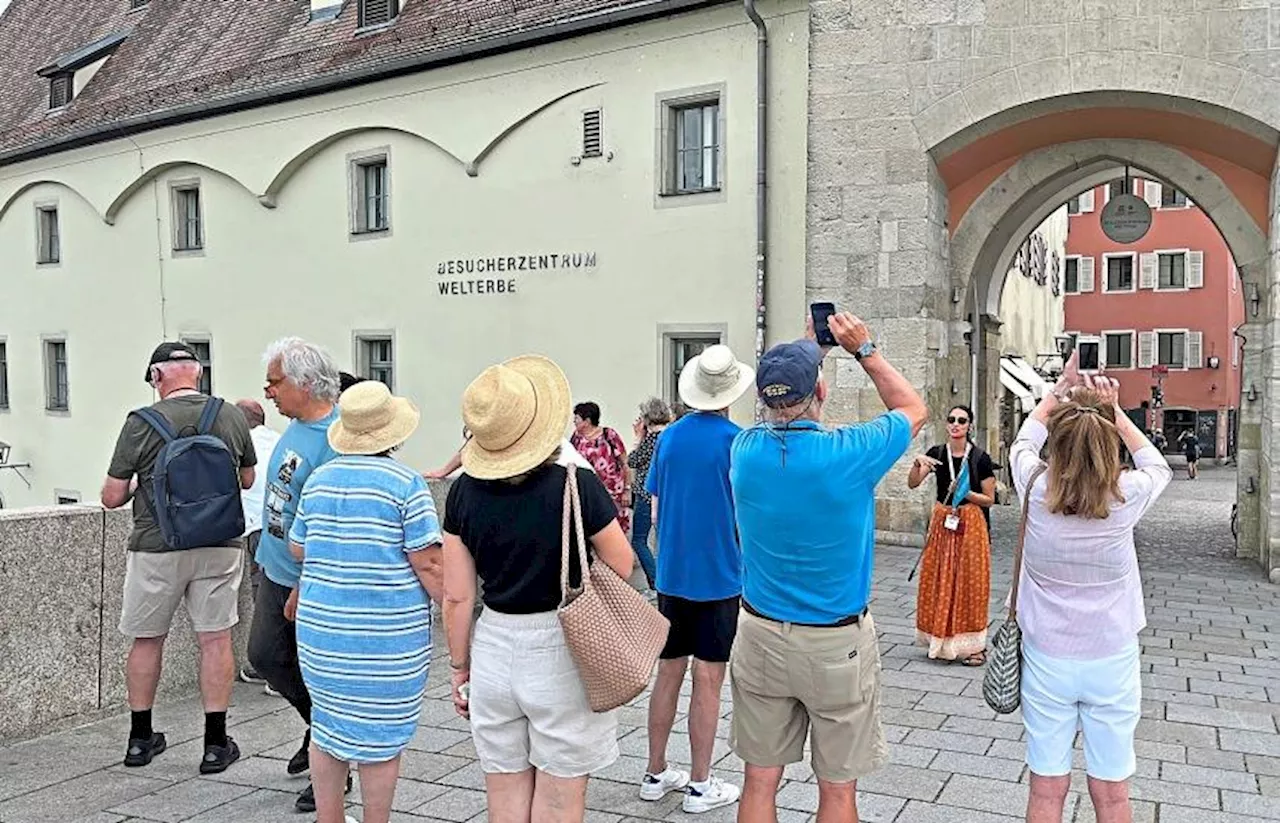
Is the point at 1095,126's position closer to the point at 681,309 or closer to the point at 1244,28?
the point at 1244,28

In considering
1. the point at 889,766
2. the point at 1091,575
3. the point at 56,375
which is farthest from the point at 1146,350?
the point at 1091,575

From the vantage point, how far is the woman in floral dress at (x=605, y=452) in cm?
1042

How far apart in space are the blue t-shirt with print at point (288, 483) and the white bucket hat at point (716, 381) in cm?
139

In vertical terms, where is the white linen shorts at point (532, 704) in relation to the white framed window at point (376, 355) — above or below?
below

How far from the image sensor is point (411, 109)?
58.1 ft

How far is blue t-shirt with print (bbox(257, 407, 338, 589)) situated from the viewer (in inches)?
177

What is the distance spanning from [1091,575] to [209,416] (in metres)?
3.62

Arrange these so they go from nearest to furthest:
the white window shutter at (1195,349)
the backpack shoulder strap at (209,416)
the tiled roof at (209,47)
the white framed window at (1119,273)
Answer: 1. the backpack shoulder strap at (209,416)
2. the tiled roof at (209,47)
3. the white window shutter at (1195,349)
4. the white framed window at (1119,273)

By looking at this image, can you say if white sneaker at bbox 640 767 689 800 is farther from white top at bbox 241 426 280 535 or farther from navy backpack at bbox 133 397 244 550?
white top at bbox 241 426 280 535

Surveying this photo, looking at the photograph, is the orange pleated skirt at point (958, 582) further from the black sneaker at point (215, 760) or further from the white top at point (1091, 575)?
the black sneaker at point (215, 760)

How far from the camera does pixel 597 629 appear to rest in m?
3.41

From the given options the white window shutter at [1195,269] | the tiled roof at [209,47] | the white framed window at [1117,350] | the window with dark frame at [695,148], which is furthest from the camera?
the white framed window at [1117,350]

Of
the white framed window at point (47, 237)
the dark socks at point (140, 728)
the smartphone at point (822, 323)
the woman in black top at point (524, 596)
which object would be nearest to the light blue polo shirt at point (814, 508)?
the smartphone at point (822, 323)

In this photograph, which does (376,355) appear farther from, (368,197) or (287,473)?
(287,473)
